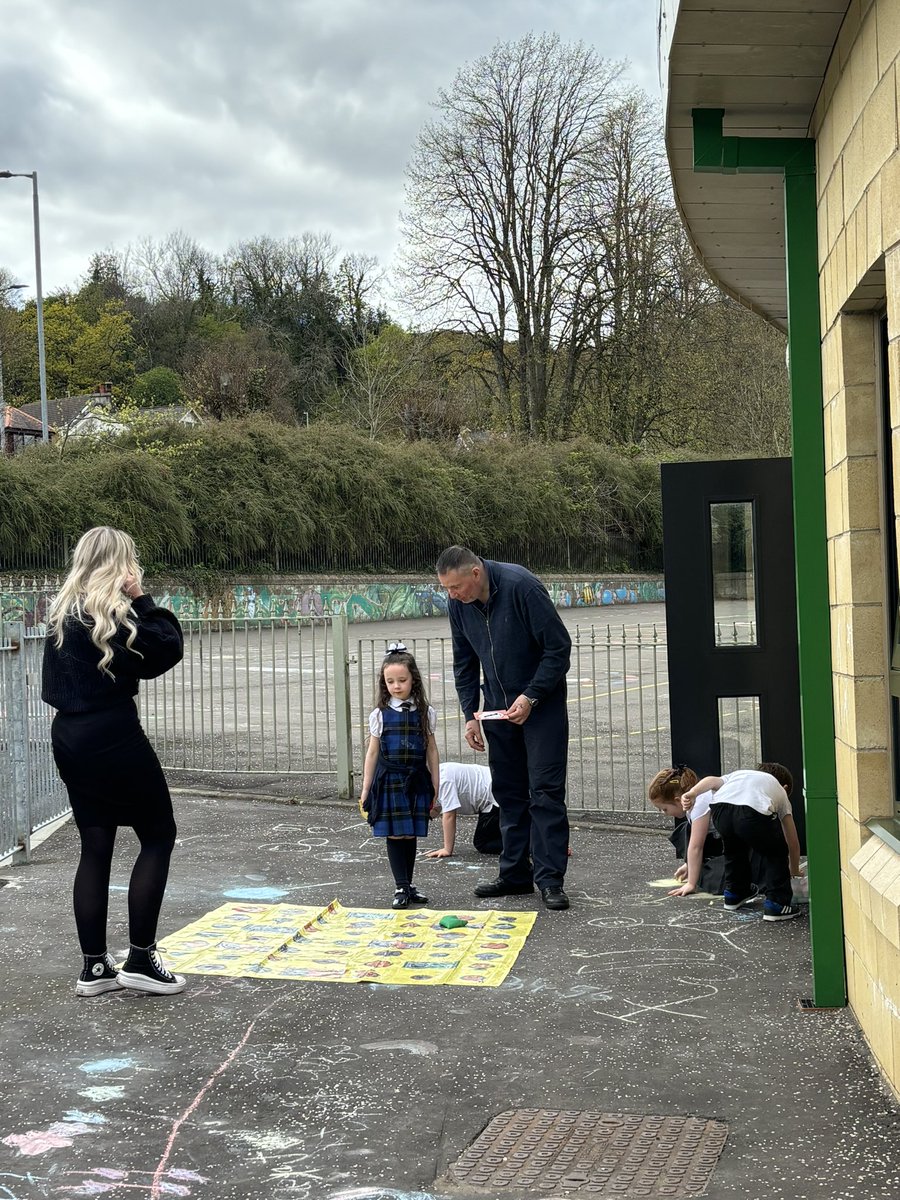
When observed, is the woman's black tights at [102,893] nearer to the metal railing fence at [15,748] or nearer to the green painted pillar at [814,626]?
the green painted pillar at [814,626]

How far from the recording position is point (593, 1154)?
12.0 ft

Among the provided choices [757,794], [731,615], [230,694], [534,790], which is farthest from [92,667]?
[230,694]

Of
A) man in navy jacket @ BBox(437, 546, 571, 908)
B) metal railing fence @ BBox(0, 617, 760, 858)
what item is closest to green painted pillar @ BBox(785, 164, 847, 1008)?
man in navy jacket @ BBox(437, 546, 571, 908)

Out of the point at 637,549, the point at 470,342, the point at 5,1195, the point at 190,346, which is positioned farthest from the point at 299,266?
the point at 5,1195

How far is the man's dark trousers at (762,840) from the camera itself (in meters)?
6.09

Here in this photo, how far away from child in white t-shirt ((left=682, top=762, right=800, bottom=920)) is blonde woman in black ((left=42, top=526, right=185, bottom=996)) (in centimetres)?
261

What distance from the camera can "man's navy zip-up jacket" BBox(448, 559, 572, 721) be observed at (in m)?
6.76

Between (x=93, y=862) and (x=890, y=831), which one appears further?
(x=93, y=862)

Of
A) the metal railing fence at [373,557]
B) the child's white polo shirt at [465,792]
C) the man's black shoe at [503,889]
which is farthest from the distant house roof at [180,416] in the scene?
the man's black shoe at [503,889]

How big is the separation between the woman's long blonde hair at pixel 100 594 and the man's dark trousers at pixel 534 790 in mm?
2302

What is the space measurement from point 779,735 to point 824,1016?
2.54 metres

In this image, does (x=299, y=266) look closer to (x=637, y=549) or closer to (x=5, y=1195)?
(x=637, y=549)

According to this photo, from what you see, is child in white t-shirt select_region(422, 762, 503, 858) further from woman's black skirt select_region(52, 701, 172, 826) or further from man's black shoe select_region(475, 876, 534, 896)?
woman's black skirt select_region(52, 701, 172, 826)

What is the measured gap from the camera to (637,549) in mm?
40438
